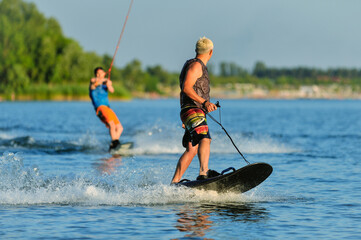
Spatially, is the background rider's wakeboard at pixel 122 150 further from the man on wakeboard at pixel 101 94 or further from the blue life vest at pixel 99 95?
the blue life vest at pixel 99 95

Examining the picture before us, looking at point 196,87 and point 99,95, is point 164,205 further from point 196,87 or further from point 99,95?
point 99,95

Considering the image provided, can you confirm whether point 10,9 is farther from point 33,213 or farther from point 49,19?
point 33,213

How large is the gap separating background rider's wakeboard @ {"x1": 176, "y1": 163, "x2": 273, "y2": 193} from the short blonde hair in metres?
1.57

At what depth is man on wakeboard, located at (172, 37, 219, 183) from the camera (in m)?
8.61

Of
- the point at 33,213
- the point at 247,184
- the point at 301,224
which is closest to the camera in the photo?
the point at 301,224

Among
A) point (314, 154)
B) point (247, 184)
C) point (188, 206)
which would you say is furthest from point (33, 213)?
point (314, 154)

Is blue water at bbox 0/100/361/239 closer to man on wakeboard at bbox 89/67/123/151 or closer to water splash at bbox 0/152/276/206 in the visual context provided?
water splash at bbox 0/152/276/206

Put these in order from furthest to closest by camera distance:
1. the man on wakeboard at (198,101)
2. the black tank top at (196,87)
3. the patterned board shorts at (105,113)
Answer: the patterned board shorts at (105,113)
the black tank top at (196,87)
the man on wakeboard at (198,101)

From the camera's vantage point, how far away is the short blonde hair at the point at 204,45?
28.4 ft

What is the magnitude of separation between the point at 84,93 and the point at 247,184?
76.8 m

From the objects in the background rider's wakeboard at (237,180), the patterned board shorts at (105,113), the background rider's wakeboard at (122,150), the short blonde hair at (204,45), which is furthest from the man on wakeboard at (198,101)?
the background rider's wakeboard at (122,150)

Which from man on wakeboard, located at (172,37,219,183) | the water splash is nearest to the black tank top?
man on wakeboard, located at (172,37,219,183)

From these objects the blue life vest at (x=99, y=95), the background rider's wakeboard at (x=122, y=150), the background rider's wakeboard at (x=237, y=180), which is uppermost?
the blue life vest at (x=99, y=95)

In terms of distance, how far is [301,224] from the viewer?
25.0 ft
